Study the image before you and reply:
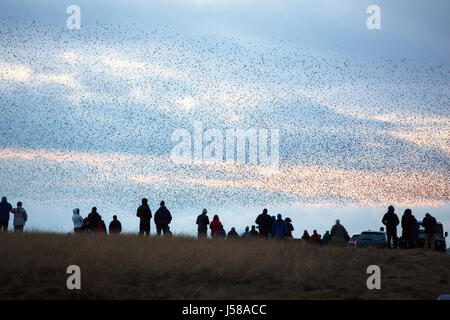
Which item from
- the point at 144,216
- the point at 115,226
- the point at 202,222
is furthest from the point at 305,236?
the point at 144,216

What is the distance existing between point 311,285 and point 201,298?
3.96m

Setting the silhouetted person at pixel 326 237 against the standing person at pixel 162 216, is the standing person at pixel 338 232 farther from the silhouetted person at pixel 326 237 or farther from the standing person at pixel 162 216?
the standing person at pixel 162 216

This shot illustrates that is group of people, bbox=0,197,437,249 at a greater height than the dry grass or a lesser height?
greater

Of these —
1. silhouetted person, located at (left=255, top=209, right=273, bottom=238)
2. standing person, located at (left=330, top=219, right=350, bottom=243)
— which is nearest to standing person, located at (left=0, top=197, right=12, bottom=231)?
silhouetted person, located at (left=255, top=209, right=273, bottom=238)

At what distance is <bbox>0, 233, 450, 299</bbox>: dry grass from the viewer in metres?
20.2

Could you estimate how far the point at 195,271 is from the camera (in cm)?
2209

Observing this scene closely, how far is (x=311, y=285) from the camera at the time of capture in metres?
21.8

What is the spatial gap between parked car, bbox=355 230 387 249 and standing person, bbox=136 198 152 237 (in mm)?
10581

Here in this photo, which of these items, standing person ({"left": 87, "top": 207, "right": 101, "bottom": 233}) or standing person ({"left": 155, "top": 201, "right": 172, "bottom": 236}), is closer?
standing person ({"left": 155, "top": 201, "right": 172, "bottom": 236})

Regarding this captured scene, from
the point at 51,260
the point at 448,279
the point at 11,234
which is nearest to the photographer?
the point at 51,260

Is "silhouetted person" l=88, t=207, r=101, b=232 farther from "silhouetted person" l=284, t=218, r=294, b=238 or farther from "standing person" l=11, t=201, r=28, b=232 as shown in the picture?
"silhouetted person" l=284, t=218, r=294, b=238

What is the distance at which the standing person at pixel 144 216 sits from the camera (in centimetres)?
3369

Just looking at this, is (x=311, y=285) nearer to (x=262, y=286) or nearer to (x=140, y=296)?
(x=262, y=286)
